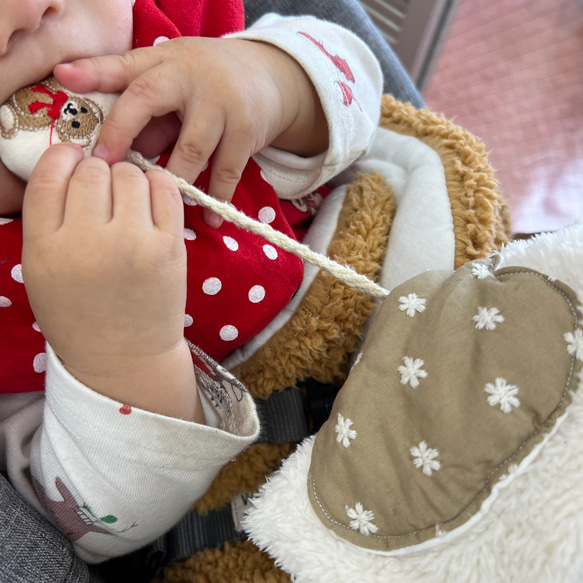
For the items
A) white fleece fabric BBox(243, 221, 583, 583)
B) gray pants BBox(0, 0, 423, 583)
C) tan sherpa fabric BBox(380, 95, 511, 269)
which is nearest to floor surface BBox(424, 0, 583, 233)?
tan sherpa fabric BBox(380, 95, 511, 269)

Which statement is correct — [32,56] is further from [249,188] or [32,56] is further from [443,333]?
[443,333]

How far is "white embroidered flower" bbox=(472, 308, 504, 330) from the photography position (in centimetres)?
40

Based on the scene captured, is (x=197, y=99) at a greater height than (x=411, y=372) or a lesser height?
greater

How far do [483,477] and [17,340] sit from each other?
0.46 metres

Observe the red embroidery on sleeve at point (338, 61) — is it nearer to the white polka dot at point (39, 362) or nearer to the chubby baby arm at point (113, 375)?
the chubby baby arm at point (113, 375)

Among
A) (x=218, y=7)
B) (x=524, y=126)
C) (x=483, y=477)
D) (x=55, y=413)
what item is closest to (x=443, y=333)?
(x=483, y=477)

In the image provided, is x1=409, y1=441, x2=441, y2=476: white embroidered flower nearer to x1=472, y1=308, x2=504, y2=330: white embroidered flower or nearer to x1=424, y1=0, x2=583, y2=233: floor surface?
Answer: x1=472, y1=308, x2=504, y2=330: white embroidered flower

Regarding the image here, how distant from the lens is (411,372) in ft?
1.39

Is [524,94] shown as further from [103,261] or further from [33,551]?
[33,551]

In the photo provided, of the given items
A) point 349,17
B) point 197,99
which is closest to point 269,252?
point 197,99

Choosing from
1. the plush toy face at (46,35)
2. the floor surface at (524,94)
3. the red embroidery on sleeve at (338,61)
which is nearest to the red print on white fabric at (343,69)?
the red embroidery on sleeve at (338,61)

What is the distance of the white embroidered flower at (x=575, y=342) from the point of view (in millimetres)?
361

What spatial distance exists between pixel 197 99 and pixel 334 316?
26 centimetres

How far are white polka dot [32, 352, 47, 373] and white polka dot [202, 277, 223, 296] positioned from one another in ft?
0.60
